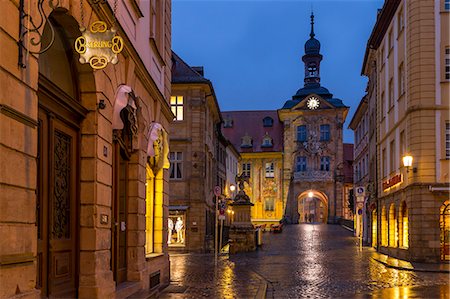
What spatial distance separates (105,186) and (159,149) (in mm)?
6328

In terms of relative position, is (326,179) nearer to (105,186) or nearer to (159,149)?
(159,149)

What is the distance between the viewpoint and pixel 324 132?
254ft

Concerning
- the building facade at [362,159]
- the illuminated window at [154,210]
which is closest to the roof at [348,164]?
the building facade at [362,159]

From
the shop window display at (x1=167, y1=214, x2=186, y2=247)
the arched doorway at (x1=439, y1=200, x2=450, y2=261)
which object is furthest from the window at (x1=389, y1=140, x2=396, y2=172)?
the shop window display at (x1=167, y1=214, x2=186, y2=247)

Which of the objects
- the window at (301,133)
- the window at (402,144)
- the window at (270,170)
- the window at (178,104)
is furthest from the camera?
the window at (270,170)

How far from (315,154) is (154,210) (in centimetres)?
6170

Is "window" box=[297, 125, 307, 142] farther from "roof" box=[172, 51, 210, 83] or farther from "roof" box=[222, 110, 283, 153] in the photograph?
"roof" box=[172, 51, 210, 83]

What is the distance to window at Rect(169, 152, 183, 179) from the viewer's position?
136 feet

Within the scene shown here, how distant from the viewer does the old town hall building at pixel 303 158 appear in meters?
76.8

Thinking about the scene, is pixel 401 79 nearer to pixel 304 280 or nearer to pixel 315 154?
pixel 304 280

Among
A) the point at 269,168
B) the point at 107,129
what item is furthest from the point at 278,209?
the point at 107,129

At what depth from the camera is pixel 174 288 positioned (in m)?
16.8

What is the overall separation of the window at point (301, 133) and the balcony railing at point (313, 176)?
13.1 ft

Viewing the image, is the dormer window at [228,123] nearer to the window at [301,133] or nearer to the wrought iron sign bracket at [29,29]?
the window at [301,133]
